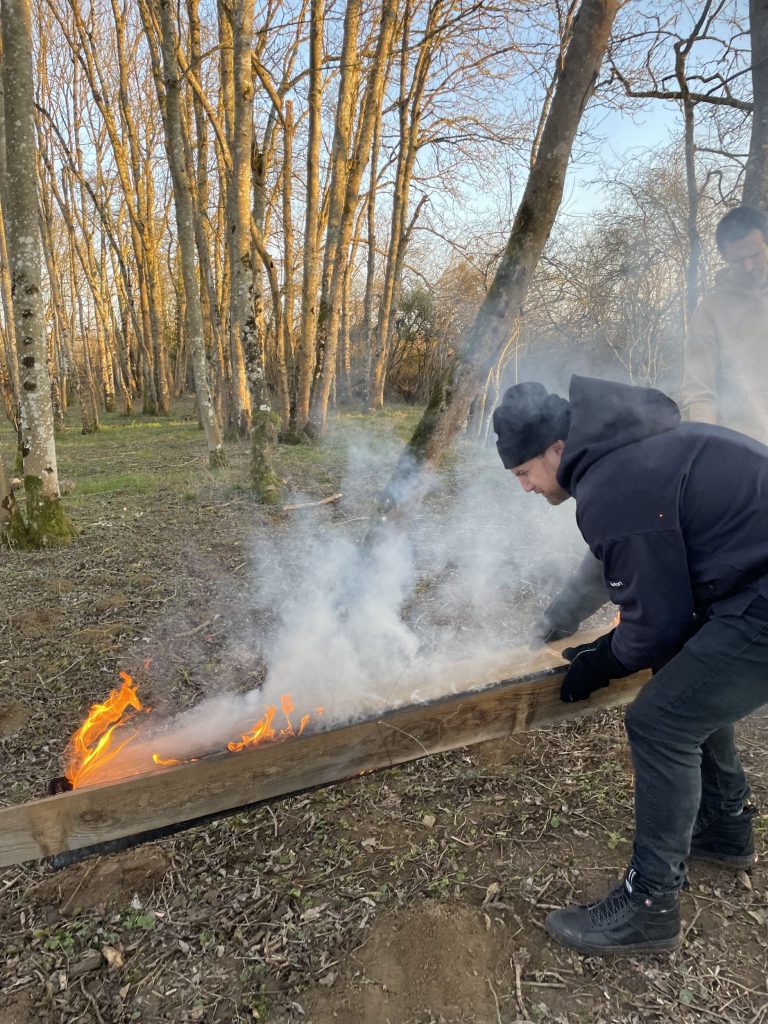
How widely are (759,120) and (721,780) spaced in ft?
16.6

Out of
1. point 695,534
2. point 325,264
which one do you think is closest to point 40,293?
point 695,534

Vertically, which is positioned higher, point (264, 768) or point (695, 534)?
point (695, 534)

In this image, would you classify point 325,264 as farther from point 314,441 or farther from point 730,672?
point 730,672

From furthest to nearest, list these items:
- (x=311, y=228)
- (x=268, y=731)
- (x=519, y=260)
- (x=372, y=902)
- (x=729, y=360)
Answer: (x=311, y=228), (x=519, y=260), (x=729, y=360), (x=268, y=731), (x=372, y=902)

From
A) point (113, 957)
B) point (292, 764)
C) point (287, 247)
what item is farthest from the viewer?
point (287, 247)

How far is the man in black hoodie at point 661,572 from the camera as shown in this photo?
1.71 meters

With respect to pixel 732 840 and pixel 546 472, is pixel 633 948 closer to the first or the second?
pixel 732 840

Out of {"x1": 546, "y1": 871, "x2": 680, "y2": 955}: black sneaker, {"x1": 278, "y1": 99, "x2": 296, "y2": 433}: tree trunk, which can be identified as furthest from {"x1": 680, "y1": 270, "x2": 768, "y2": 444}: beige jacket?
{"x1": 278, "y1": 99, "x2": 296, "y2": 433}: tree trunk

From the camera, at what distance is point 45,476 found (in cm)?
591

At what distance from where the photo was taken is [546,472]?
207cm

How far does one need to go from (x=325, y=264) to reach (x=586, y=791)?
1111 centimetres

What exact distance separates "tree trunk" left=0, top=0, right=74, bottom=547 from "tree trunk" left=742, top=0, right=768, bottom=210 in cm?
610

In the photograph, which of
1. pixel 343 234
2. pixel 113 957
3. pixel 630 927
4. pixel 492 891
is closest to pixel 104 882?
pixel 113 957

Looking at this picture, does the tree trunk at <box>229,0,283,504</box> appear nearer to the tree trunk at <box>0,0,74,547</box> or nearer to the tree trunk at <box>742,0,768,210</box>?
the tree trunk at <box>0,0,74,547</box>
